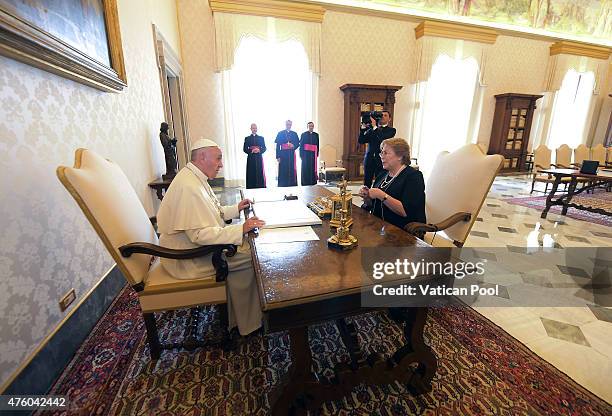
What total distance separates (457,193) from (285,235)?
1.46m

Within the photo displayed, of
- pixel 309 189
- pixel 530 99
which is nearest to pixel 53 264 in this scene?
pixel 309 189

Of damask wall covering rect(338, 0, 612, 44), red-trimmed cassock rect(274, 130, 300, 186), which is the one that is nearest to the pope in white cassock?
red-trimmed cassock rect(274, 130, 300, 186)

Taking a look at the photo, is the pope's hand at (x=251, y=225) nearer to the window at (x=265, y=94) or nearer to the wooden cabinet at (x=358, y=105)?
the window at (x=265, y=94)

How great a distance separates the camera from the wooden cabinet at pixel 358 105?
621cm

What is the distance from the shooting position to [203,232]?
4.69 ft

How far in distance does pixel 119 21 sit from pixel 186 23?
11.9 ft

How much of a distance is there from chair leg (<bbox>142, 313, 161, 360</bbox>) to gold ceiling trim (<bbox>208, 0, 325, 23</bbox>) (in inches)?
231

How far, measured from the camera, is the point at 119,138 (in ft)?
7.60

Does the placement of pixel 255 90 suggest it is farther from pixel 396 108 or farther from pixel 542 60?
pixel 542 60

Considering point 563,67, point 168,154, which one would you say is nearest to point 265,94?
point 168,154

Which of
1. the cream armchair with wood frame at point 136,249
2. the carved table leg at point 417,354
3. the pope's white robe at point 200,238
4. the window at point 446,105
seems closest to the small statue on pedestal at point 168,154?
the cream armchair with wood frame at point 136,249

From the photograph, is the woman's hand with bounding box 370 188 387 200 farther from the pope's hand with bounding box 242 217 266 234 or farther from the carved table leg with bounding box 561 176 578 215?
the carved table leg with bounding box 561 176 578 215

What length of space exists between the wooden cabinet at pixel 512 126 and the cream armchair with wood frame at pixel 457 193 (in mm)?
7036

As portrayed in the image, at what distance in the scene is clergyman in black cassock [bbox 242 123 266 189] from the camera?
5383 mm
